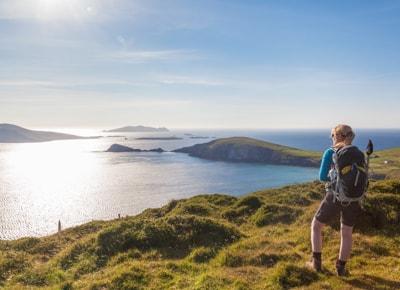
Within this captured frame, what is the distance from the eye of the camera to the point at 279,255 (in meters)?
11.6

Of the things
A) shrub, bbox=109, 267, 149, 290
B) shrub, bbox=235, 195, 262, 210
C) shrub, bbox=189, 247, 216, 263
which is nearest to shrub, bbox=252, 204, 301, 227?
shrub, bbox=235, 195, 262, 210

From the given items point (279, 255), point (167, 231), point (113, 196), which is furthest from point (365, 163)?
point (113, 196)

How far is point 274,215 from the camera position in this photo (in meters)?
19.6

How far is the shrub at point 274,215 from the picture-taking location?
19205 mm

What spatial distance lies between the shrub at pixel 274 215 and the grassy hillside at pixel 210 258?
15.3 inches

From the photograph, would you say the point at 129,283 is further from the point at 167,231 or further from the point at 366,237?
the point at 366,237

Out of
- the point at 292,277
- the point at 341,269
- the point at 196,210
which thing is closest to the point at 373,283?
the point at 341,269

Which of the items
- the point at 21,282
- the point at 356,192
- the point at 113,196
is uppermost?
the point at 356,192

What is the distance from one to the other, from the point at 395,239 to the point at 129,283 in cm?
893

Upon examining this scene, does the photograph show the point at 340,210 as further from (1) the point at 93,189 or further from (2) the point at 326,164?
(1) the point at 93,189

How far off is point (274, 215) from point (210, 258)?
26.5ft

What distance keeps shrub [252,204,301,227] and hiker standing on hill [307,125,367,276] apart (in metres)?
10.0

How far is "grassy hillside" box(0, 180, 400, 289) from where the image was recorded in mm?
9375

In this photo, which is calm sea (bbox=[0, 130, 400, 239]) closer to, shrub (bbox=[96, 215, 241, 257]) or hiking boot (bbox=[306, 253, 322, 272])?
shrub (bbox=[96, 215, 241, 257])
